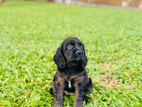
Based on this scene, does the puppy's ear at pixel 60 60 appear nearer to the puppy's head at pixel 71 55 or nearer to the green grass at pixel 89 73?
the puppy's head at pixel 71 55

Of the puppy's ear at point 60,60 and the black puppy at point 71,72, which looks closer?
the black puppy at point 71,72

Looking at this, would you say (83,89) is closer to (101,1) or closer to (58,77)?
(58,77)

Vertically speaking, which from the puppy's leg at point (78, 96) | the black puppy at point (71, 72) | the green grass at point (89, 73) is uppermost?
the black puppy at point (71, 72)

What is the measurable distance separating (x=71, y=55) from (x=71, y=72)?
0.91ft

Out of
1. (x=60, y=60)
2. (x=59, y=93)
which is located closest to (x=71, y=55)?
(x=60, y=60)

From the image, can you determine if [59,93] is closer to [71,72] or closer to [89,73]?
[71,72]

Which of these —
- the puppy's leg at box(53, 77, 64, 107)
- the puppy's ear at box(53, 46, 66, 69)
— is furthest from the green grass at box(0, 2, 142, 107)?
the puppy's ear at box(53, 46, 66, 69)

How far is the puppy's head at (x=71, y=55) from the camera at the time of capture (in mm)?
5328

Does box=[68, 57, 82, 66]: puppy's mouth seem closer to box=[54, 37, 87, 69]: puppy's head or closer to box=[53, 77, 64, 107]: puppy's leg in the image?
box=[54, 37, 87, 69]: puppy's head

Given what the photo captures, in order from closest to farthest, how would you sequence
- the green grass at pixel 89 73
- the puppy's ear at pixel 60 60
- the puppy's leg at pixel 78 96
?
the puppy's leg at pixel 78 96 < the puppy's ear at pixel 60 60 < the green grass at pixel 89 73

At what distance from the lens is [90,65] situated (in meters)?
8.04

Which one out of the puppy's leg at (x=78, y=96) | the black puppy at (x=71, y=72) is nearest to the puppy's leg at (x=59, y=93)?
the black puppy at (x=71, y=72)

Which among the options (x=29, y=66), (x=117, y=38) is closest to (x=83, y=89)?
(x=29, y=66)

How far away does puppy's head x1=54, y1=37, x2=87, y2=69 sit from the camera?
17.5 feet
